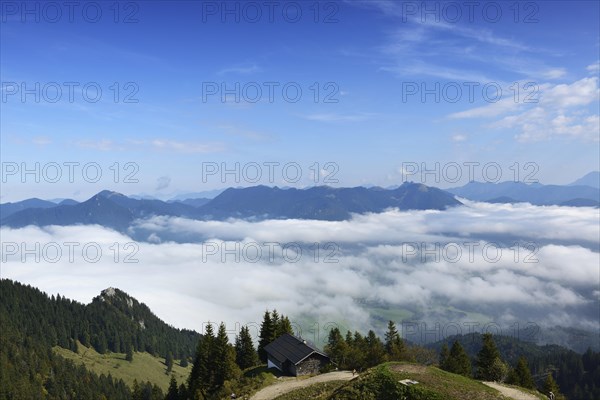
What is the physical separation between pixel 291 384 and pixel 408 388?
21128 mm

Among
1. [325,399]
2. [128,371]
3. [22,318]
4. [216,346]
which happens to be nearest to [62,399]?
[128,371]

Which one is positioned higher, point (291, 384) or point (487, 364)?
point (291, 384)

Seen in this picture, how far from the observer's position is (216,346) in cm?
6538

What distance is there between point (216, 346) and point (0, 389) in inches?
4187

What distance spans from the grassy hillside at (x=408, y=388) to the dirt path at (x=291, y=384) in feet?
11.0

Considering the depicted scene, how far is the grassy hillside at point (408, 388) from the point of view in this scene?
128ft

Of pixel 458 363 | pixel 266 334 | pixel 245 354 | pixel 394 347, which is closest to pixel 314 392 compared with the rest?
pixel 245 354

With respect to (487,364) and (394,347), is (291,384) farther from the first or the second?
(487,364)

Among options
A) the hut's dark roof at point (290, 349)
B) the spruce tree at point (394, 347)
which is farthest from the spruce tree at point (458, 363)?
the hut's dark roof at point (290, 349)

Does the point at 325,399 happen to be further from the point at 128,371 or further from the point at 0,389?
the point at 128,371

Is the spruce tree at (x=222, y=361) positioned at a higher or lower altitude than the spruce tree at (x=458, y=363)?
higher

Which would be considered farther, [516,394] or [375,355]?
[375,355]

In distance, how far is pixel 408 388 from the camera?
39.5 meters

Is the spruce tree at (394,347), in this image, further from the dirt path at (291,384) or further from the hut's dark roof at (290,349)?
the dirt path at (291,384)
